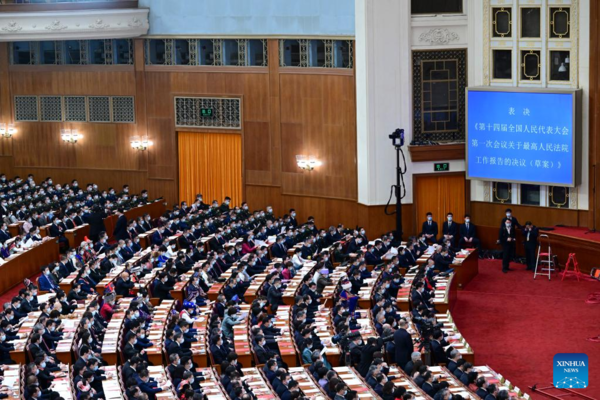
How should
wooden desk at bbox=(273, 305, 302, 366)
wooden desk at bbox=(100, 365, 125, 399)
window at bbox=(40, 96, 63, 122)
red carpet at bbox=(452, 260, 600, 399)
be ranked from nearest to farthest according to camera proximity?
wooden desk at bbox=(100, 365, 125, 399) < wooden desk at bbox=(273, 305, 302, 366) < red carpet at bbox=(452, 260, 600, 399) < window at bbox=(40, 96, 63, 122)

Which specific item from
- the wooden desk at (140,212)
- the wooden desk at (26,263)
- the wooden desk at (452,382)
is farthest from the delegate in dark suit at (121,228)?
the wooden desk at (452,382)

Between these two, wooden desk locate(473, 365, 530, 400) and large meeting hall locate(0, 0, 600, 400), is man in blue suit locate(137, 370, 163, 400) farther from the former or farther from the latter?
wooden desk locate(473, 365, 530, 400)

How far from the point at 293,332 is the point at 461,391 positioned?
172 inches

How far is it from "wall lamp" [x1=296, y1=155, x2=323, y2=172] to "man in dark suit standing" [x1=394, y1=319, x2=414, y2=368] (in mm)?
13412

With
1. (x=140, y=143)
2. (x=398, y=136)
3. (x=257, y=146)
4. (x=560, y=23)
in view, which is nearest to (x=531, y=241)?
(x=398, y=136)

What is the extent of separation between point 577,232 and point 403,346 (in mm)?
10763

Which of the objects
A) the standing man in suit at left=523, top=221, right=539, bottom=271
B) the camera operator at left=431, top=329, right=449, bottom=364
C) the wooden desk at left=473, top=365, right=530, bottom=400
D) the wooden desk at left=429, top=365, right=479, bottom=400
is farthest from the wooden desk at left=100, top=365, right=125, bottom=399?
the standing man in suit at left=523, top=221, right=539, bottom=271

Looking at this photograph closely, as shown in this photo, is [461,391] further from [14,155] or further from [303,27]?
[14,155]

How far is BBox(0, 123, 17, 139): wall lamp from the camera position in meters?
39.1

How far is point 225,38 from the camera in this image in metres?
34.9

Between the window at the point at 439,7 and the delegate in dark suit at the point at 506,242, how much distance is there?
6.14 metres

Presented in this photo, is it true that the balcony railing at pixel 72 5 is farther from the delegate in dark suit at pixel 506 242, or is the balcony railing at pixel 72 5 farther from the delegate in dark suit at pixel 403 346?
the delegate in dark suit at pixel 403 346

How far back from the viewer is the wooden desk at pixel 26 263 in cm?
2715

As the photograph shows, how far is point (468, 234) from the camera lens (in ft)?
102
